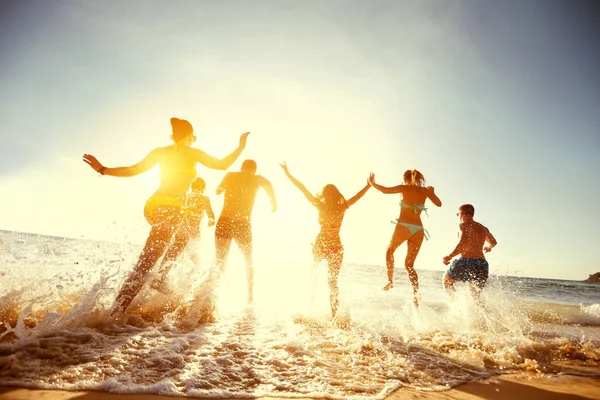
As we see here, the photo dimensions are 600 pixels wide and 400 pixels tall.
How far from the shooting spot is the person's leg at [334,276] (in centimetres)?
536

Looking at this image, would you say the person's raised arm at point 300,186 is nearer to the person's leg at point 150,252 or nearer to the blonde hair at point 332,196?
the blonde hair at point 332,196

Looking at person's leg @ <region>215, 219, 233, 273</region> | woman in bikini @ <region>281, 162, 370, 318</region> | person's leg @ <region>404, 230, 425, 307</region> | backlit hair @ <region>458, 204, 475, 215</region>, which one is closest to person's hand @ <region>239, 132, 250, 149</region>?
person's leg @ <region>215, 219, 233, 273</region>

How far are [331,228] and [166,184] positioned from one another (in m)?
3.00

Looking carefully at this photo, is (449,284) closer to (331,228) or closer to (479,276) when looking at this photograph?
(479,276)

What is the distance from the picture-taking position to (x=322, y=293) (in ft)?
20.7

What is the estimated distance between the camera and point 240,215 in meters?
5.61

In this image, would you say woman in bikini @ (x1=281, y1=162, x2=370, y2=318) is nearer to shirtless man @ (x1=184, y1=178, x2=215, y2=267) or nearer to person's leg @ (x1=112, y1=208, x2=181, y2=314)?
shirtless man @ (x1=184, y1=178, x2=215, y2=267)

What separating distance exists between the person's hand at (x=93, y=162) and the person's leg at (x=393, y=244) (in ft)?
17.0

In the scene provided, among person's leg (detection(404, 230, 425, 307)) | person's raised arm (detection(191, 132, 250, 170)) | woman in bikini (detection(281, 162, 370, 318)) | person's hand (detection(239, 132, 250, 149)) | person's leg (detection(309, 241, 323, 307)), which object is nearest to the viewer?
person's raised arm (detection(191, 132, 250, 170))

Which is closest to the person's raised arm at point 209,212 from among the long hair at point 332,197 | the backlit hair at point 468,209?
the long hair at point 332,197

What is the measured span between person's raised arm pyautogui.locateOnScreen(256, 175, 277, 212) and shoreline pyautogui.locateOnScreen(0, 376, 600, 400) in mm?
4109

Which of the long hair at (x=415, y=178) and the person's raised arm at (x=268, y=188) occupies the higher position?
the long hair at (x=415, y=178)

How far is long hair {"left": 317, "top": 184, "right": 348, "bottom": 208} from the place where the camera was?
5739 mm

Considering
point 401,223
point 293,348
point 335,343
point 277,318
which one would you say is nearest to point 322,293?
point 277,318
